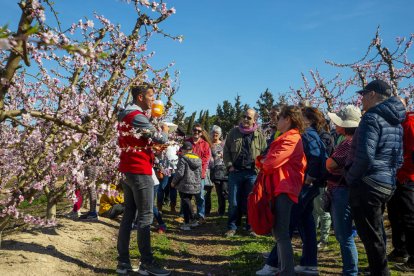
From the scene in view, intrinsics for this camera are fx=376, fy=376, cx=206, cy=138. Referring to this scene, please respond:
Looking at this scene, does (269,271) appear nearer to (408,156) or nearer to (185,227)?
(408,156)

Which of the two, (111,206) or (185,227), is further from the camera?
(111,206)

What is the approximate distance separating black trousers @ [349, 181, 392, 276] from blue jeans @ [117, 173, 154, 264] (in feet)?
7.17

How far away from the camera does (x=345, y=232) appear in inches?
153

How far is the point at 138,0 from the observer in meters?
4.34

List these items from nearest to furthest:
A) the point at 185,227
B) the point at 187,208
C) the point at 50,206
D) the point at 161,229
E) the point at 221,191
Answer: the point at 50,206
the point at 161,229
the point at 185,227
the point at 187,208
the point at 221,191

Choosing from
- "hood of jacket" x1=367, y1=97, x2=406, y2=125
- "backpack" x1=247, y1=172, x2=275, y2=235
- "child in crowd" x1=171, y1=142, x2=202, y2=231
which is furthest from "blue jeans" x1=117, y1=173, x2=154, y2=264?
"child in crowd" x1=171, y1=142, x2=202, y2=231

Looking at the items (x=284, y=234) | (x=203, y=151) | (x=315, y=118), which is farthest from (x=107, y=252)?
(x=203, y=151)

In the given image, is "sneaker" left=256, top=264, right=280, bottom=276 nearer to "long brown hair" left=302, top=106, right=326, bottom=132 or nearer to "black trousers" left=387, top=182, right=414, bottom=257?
"black trousers" left=387, top=182, right=414, bottom=257

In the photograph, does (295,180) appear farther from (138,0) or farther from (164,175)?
(164,175)

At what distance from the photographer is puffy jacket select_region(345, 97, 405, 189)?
3436mm

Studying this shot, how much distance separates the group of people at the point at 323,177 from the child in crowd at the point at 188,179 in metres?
2.61

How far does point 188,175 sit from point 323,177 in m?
3.84

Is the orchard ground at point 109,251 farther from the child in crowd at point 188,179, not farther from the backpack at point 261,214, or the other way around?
the backpack at point 261,214

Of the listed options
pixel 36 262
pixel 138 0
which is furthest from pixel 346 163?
pixel 36 262
